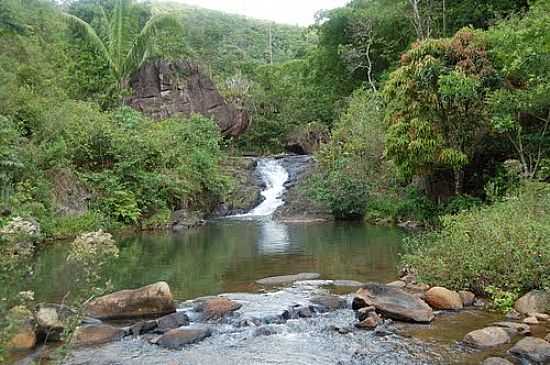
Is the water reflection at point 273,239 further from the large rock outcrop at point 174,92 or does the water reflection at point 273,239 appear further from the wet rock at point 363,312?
the large rock outcrop at point 174,92

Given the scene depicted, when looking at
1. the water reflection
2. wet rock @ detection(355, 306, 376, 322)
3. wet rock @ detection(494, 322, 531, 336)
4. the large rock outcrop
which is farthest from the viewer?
the large rock outcrop

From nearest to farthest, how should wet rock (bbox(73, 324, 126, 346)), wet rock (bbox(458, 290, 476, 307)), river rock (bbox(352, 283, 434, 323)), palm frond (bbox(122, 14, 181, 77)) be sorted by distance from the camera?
1. wet rock (bbox(73, 324, 126, 346))
2. river rock (bbox(352, 283, 434, 323))
3. wet rock (bbox(458, 290, 476, 307))
4. palm frond (bbox(122, 14, 181, 77))

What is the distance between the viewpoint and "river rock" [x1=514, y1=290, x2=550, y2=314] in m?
8.68

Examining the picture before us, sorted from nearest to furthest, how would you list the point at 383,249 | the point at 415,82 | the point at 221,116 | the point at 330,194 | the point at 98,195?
the point at 383,249
the point at 415,82
the point at 98,195
the point at 330,194
the point at 221,116

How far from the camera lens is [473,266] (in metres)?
9.75

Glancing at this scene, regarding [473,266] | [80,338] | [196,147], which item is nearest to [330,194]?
[196,147]

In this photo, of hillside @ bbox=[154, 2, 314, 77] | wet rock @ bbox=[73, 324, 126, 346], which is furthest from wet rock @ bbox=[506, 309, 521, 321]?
hillside @ bbox=[154, 2, 314, 77]

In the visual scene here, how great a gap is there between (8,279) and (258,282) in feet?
25.0

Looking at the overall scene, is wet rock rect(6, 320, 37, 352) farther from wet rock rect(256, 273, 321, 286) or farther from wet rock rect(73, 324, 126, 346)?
wet rock rect(256, 273, 321, 286)

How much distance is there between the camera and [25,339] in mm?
7762

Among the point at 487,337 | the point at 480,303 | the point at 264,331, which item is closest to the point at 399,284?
the point at 480,303

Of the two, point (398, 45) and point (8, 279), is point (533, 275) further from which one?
point (398, 45)

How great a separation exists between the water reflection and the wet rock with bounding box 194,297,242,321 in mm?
6172

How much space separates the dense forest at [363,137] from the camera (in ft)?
36.5
